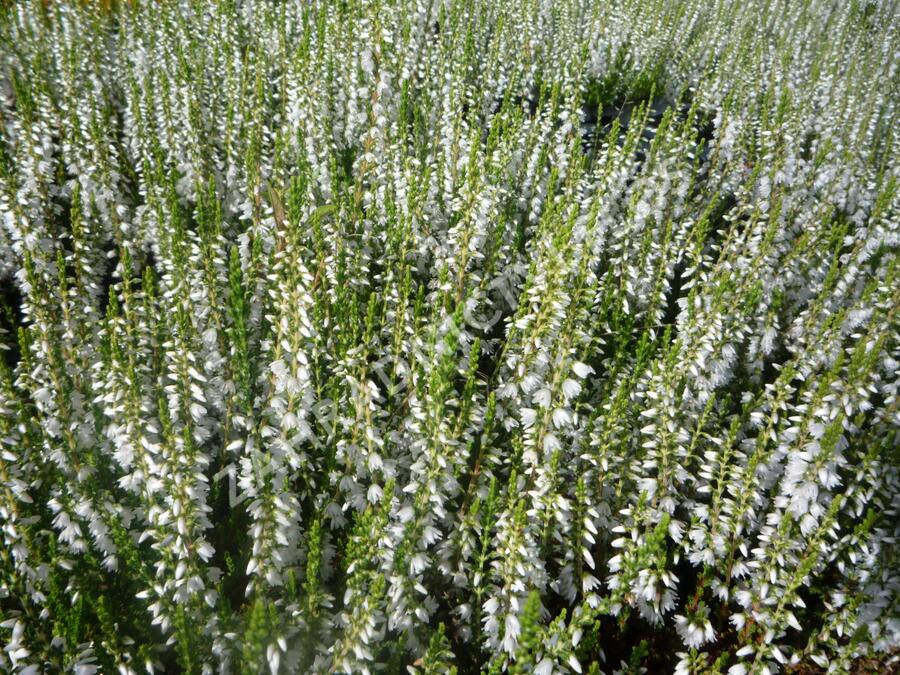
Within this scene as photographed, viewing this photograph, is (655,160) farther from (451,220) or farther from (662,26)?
(662,26)

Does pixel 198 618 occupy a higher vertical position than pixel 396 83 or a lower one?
lower

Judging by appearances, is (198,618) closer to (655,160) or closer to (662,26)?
(655,160)

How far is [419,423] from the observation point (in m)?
3.85

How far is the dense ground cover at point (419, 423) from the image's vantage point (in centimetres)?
352

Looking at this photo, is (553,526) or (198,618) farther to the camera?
(553,526)

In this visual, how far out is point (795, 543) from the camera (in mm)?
3875

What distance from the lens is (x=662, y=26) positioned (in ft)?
45.8

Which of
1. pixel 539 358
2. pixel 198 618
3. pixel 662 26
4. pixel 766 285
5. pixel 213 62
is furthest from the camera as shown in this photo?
pixel 662 26

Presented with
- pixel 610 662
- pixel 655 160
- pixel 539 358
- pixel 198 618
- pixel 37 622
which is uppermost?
pixel 655 160

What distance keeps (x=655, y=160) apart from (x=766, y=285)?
195 cm

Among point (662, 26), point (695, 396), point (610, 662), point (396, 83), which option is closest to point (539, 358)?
point (695, 396)

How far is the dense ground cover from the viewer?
352 cm

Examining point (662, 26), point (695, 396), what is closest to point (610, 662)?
point (695, 396)

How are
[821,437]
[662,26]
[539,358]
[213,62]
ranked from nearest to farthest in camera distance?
[539,358]
[821,437]
[213,62]
[662,26]
